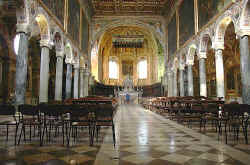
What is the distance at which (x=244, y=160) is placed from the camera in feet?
9.82

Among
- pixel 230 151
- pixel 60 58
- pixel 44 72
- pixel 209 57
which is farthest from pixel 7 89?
pixel 209 57

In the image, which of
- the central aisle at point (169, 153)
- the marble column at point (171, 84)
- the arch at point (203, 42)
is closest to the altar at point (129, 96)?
the marble column at point (171, 84)

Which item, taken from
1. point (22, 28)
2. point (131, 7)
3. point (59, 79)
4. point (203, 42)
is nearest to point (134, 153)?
point (22, 28)

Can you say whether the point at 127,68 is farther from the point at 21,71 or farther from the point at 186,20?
the point at 21,71

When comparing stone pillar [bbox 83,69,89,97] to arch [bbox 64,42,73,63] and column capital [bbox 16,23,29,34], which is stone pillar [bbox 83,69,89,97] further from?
column capital [bbox 16,23,29,34]

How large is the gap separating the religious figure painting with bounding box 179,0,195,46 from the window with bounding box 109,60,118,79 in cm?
1801

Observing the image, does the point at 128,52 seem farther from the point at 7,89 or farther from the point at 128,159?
the point at 128,159

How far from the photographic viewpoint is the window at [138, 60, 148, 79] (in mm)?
35256

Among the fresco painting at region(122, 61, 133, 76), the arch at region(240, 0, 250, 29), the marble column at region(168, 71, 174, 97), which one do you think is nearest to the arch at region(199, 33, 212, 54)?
the arch at region(240, 0, 250, 29)

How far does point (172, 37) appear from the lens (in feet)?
75.4

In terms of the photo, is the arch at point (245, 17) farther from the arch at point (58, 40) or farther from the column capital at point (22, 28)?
the arch at point (58, 40)

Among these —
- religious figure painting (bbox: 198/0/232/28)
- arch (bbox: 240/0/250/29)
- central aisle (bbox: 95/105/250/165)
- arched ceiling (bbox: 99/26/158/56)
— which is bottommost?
central aisle (bbox: 95/105/250/165)

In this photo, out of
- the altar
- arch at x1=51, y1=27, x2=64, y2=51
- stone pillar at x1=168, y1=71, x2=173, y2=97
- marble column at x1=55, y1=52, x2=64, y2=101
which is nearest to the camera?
arch at x1=51, y1=27, x2=64, y2=51

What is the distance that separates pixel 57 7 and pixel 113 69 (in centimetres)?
2261
